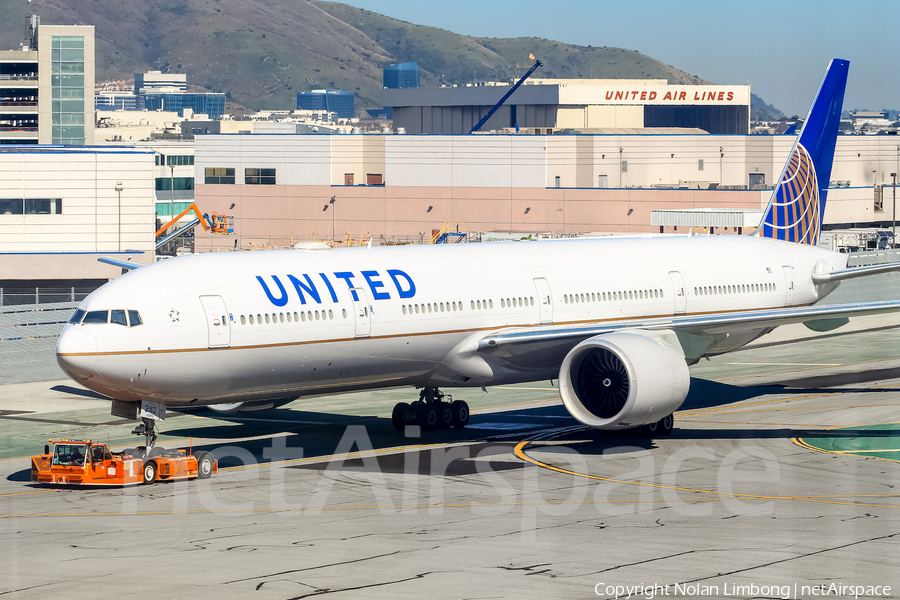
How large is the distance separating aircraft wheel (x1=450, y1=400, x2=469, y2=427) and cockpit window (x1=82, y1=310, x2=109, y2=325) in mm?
12501

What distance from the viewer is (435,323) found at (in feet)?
113

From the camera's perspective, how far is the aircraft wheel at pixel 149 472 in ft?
99.5

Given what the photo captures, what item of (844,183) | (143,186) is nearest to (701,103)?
(844,183)

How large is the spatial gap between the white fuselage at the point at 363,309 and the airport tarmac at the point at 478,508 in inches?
94.5

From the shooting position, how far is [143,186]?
87.3 metres

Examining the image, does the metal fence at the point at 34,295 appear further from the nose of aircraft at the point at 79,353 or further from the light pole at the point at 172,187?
the light pole at the point at 172,187

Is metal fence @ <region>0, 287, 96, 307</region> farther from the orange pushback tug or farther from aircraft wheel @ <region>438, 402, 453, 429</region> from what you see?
the orange pushback tug

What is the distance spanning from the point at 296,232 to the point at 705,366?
8138cm

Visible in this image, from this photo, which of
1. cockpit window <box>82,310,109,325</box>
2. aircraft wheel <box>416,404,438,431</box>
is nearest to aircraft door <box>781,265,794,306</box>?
aircraft wheel <box>416,404,438,431</box>

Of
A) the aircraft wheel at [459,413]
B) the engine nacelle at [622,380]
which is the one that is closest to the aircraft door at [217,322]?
the engine nacelle at [622,380]

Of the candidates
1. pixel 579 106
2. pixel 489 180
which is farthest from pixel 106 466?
→ pixel 579 106

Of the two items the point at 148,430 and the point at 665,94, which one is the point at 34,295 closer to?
the point at 148,430

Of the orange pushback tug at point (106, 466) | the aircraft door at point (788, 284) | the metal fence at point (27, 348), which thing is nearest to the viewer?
the orange pushback tug at point (106, 466)

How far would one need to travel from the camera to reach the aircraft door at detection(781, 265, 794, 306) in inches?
1749
